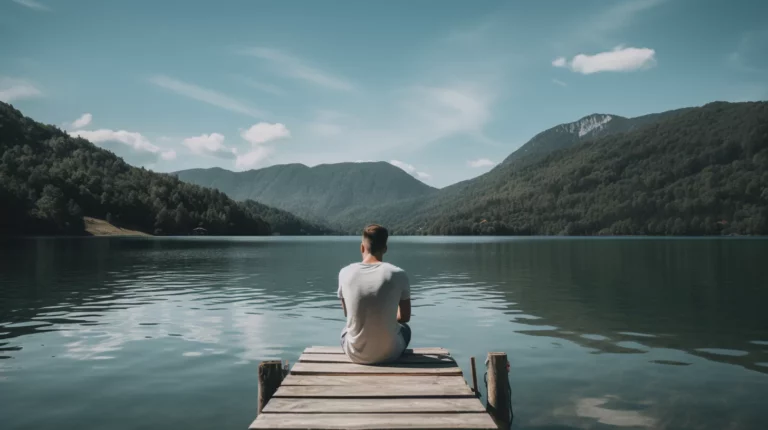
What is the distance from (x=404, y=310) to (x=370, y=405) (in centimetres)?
246

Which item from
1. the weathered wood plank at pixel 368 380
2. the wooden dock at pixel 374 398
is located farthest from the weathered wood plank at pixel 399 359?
the weathered wood plank at pixel 368 380

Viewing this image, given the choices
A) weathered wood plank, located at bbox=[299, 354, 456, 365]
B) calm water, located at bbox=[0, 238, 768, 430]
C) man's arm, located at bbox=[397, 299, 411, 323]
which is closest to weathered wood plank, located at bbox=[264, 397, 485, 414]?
man's arm, located at bbox=[397, 299, 411, 323]

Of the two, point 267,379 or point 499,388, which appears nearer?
point 267,379

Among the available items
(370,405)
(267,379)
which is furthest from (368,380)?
(267,379)

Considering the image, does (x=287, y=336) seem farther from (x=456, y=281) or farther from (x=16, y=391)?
(x=456, y=281)

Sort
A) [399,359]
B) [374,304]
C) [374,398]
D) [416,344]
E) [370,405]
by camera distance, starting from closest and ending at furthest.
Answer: [370,405], [374,398], [374,304], [399,359], [416,344]

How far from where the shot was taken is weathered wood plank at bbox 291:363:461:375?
10430mm

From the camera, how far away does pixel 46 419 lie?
12.6m

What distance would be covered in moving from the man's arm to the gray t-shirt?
15cm

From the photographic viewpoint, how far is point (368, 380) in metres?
10.0

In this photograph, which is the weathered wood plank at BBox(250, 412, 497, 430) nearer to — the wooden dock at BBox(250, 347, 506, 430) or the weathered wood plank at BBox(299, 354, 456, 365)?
the wooden dock at BBox(250, 347, 506, 430)

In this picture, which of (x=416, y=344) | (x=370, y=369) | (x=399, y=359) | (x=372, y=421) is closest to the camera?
(x=372, y=421)

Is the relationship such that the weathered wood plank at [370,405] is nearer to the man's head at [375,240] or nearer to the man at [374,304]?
the man at [374,304]

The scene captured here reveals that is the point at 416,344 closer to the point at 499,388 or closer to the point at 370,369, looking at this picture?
the point at 499,388
